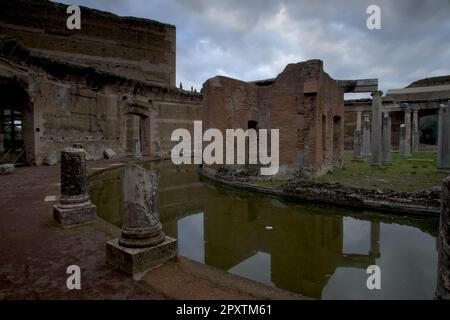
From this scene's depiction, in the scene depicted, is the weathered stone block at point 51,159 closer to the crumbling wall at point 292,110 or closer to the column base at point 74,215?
the crumbling wall at point 292,110

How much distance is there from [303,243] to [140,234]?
341 centimetres

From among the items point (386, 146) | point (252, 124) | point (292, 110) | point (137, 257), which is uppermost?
point (292, 110)

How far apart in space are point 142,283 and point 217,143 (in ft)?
34.8

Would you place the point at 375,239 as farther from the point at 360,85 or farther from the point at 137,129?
the point at 137,129

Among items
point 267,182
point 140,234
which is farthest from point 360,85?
point 140,234

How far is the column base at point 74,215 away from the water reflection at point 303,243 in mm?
1417

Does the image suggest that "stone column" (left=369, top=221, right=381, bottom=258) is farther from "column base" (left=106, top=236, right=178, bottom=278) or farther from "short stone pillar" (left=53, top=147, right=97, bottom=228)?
"short stone pillar" (left=53, top=147, right=97, bottom=228)

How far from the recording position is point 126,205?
3.34m

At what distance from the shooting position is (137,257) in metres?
3.01

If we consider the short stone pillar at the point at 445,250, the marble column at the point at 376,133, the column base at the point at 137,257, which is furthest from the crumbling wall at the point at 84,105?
the short stone pillar at the point at 445,250

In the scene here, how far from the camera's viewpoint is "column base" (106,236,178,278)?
2.99 m

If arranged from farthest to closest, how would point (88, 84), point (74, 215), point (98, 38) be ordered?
point (98, 38) → point (88, 84) → point (74, 215)

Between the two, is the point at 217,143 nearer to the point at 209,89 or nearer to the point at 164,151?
the point at 209,89
